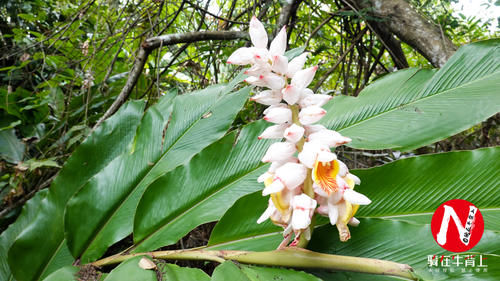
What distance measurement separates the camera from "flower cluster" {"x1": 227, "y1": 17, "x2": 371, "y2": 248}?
444 mm

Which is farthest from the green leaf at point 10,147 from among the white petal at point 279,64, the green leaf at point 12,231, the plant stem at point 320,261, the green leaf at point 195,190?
the white petal at point 279,64

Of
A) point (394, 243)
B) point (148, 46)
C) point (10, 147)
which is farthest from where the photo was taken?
point (10, 147)

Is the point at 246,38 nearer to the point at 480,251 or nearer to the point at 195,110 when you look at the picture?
the point at 195,110

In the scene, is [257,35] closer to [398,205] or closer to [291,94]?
[291,94]

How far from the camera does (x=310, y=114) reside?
1.53 ft

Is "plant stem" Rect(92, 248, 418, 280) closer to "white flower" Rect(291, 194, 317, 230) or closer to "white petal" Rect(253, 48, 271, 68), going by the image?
"white flower" Rect(291, 194, 317, 230)

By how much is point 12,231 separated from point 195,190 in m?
0.71

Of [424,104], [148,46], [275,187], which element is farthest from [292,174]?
[148,46]

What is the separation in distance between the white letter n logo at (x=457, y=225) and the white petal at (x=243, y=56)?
42 cm

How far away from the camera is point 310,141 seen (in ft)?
1.54

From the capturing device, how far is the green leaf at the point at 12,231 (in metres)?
0.97

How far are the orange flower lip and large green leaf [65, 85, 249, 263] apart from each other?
42cm

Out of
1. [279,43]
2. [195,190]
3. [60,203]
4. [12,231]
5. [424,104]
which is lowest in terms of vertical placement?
[12,231]

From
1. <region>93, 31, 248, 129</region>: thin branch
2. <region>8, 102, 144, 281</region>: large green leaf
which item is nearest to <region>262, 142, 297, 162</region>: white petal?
<region>8, 102, 144, 281</region>: large green leaf
